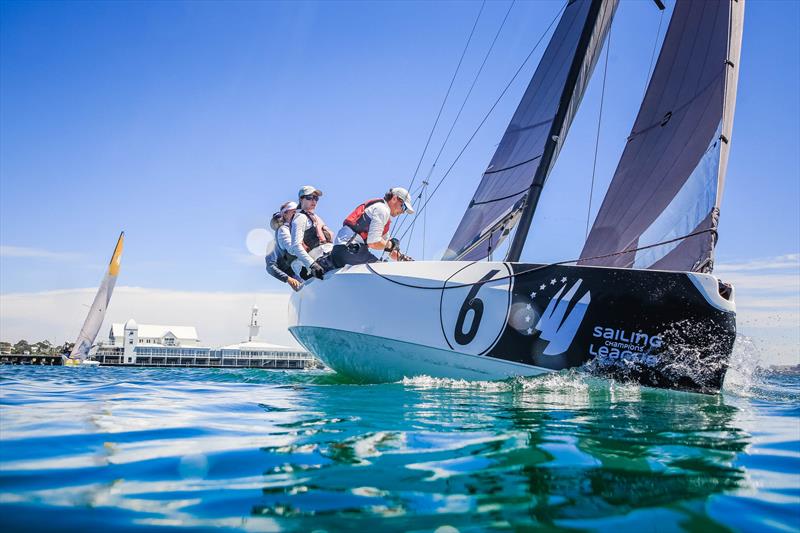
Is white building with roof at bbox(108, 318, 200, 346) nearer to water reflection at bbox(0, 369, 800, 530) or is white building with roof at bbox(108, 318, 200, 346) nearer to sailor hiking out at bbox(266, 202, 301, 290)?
sailor hiking out at bbox(266, 202, 301, 290)

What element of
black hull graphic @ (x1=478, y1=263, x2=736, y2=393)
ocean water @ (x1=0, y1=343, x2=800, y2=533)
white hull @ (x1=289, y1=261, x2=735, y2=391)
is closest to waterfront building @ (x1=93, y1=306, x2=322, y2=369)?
white hull @ (x1=289, y1=261, x2=735, y2=391)

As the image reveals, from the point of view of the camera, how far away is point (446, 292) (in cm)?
518

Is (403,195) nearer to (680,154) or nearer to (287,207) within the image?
(287,207)

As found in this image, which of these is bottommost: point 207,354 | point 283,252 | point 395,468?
point 207,354

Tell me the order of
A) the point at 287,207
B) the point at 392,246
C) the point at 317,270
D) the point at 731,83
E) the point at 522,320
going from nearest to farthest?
the point at 522,320 < the point at 731,83 < the point at 317,270 < the point at 392,246 < the point at 287,207

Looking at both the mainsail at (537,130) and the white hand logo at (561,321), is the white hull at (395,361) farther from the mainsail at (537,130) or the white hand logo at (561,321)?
the mainsail at (537,130)

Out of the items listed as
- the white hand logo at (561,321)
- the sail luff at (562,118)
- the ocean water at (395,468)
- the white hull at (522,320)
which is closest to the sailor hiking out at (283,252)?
the white hull at (522,320)

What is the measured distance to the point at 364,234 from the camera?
20.6 feet

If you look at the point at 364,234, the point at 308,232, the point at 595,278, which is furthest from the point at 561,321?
the point at 308,232

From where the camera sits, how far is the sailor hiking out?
22.4 feet

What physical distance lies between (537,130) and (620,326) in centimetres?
391

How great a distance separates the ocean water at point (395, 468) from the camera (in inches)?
51.9

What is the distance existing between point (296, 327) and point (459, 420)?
178 inches

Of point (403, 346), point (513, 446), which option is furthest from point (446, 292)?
point (513, 446)
